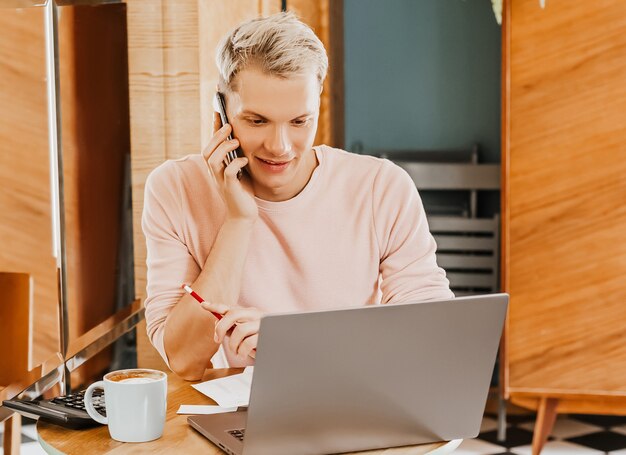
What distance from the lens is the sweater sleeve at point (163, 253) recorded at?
162cm

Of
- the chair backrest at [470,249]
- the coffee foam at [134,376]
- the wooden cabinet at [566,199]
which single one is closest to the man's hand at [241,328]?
the coffee foam at [134,376]

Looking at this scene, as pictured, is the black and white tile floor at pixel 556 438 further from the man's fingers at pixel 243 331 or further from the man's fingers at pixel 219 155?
the man's fingers at pixel 243 331

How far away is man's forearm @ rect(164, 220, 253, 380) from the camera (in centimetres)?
156

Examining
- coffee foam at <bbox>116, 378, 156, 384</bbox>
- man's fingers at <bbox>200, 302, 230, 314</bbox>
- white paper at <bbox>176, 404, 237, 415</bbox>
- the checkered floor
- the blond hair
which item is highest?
the blond hair

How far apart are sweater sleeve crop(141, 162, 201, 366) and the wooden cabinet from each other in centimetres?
173

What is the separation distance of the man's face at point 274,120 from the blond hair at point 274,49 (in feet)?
0.05

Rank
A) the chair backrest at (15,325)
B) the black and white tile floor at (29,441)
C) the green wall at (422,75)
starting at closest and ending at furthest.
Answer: the chair backrest at (15,325) → the black and white tile floor at (29,441) → the green wall at (422,75)

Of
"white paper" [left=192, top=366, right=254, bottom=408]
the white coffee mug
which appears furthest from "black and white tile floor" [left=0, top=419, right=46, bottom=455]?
the white coffee mug

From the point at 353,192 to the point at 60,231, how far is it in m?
0.82

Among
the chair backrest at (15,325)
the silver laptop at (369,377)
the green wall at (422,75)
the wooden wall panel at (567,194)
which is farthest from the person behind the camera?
the green wall at (422,75)

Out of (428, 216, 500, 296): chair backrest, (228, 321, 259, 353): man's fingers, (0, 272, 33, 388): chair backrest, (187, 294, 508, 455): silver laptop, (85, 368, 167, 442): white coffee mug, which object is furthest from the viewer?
(428, 216, 500, 296): chair backrest

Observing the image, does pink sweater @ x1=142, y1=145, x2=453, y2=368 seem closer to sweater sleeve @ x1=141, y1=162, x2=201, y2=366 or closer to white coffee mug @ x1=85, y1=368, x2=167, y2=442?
sweater sleeve @ x1=141, y1=162, x2=201, y2=366

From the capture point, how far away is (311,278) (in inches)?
68.6

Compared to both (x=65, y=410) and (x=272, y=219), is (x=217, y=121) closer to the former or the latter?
(x=272, y=219)
